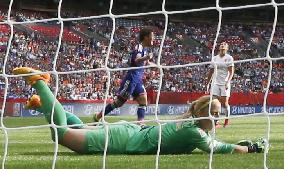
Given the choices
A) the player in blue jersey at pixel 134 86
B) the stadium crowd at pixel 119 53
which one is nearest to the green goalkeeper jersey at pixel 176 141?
the player in blue jersey at pixel 134 86

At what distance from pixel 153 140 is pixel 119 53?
62.2 feet

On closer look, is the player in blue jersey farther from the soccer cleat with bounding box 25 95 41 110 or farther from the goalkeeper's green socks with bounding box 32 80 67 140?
the goalkeeper's green socks with bounding box 32 80 67 140

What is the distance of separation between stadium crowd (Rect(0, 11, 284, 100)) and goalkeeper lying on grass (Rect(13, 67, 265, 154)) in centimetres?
1350

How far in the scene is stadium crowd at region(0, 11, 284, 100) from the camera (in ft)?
71.2

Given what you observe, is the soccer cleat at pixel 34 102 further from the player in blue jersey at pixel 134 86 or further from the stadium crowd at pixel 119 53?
Result: the stadium crowd at pixel 119 53

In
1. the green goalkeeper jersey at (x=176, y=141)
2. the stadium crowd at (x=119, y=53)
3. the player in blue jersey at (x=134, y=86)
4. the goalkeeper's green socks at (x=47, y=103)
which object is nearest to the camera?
the goalkeeper's green socks at (x=47, y=103)

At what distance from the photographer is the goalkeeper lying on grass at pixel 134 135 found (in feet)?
17.7

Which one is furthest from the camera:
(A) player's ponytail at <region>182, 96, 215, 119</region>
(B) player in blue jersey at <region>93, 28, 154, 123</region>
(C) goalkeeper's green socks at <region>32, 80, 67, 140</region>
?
(B) player in blue jersey at <region>93, 28, 154, 123</region>

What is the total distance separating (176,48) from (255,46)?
4.14 m

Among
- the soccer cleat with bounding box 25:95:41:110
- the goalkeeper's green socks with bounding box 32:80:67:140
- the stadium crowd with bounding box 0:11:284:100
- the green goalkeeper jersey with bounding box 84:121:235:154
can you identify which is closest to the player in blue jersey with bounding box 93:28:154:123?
the green goalkeeper jersey with bounding box 84:121:235:154

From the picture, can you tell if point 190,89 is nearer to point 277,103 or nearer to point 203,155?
point 277,103

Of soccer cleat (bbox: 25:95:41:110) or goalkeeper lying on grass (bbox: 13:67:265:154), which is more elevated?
soccer cleat (bbox: 25:95:41:110)

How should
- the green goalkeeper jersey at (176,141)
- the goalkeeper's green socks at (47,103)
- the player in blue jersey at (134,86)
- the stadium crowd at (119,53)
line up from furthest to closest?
the stadium crowd at (119,53) < the player in blue jersey at (134,86) < the green goalkeeper jersey at (176,141) < the goalkeeper's green socks at (47,103)

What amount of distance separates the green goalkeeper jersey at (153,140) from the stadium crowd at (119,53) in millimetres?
13502
